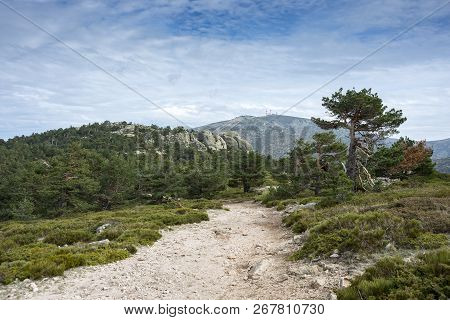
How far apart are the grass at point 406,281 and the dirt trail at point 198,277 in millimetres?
842

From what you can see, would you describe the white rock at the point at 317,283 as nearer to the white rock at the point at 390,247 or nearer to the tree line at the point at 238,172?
the white rock at the point at 390,247

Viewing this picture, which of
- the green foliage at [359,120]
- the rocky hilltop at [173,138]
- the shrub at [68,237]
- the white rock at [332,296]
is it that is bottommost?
the shrub at [68,237]

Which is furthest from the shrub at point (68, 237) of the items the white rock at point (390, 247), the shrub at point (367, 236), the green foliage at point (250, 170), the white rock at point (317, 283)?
the green foliage at point (250, 170)

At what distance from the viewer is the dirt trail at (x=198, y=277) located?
8328 mm

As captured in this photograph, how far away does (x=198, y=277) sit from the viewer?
1001 cm

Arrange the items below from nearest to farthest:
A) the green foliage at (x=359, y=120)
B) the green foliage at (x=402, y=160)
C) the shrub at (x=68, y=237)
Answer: the shrub at (x=68, y=237)
the green foliage at (x=359, y=120)
the green foliage at (x=402, y=160)

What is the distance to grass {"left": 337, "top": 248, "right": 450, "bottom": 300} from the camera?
6.38 m

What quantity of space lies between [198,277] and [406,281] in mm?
5843

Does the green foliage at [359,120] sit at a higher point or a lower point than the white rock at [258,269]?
higher

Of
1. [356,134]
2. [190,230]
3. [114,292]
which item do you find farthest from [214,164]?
[114,292]

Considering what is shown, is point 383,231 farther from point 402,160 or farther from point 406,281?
point 402,160

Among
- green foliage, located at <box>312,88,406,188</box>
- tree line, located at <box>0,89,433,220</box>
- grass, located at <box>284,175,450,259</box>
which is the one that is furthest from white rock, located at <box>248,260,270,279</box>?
green foliage, located at <box>312,88,406,188</box>

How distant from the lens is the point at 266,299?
7.89 meters

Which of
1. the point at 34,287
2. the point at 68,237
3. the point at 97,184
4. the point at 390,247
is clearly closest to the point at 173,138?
Result: the point at 97,184
